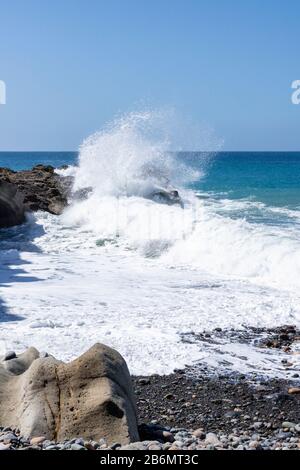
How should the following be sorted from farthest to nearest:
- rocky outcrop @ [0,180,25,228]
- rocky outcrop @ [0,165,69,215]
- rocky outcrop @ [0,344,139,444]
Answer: rocky outcrop @ [0,165,69,215] < rocky outcrop @ [0,180,25,228] < rocky outcrop @ [0,344,139,444]

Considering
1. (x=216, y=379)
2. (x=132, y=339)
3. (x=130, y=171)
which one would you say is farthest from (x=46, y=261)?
(x=130, y=171)

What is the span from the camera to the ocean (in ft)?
24.6

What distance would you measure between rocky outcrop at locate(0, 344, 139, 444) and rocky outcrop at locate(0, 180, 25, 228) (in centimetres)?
1249

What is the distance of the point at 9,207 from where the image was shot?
57.9 feet

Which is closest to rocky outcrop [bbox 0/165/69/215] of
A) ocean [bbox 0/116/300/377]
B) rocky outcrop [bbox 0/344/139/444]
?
ocean [bbox 0/116/300/377]

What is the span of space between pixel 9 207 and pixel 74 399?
43.9ft

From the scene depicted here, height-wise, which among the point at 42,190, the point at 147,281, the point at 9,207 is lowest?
the point at 147,281

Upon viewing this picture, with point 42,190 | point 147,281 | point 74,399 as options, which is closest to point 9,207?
point 42,190

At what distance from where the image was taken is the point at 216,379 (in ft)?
21.7

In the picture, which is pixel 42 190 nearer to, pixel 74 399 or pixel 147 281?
pixel 147 281

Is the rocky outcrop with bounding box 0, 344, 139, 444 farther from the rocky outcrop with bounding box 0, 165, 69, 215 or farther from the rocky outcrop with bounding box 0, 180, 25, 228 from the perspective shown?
the rocky outcrop with bounding box 0, 165, 69, 215

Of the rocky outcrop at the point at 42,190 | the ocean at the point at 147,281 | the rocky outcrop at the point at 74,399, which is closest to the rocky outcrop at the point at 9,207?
the ocean at the point at 147,281

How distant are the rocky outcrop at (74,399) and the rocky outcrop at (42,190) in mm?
14523
